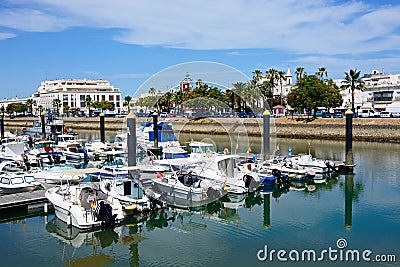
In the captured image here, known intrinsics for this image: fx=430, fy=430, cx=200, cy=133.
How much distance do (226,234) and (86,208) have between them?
19.8 feet

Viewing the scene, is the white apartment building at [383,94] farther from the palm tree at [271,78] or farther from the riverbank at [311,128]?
the riverbank at [311,128]

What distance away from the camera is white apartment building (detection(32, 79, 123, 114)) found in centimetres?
16600

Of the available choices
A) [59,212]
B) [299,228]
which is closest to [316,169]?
[299,228]

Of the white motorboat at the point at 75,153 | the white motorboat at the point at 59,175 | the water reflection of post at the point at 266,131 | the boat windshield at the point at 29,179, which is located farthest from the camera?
the white motorboat at the point at 75,153

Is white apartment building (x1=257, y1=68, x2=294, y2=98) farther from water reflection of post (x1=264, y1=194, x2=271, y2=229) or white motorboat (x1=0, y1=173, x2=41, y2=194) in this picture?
white motorboat (x1=0, y1=173, x2=41, y2=194)

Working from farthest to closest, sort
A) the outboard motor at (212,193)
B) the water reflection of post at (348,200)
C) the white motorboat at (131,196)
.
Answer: the outboard motor at (212,193) < the white motorboat at (131,196) < the water reflection of post at (348,200)

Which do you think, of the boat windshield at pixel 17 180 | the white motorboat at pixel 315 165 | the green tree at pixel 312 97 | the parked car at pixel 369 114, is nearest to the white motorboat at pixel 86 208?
the boat windshield at pixel 17 180

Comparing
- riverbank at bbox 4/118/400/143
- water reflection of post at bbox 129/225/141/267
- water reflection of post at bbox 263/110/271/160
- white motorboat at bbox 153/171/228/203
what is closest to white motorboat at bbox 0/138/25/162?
riverbank at bbox 4/118/400/143

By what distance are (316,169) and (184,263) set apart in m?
17.9

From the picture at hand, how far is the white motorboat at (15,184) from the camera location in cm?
2383

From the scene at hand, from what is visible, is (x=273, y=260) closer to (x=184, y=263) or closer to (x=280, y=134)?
(x=184, y=263)

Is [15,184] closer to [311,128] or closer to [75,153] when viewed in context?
[75,153]

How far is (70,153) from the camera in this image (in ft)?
133

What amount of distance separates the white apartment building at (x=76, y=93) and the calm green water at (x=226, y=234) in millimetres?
143105
